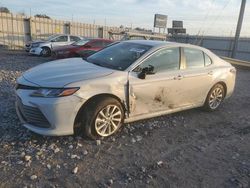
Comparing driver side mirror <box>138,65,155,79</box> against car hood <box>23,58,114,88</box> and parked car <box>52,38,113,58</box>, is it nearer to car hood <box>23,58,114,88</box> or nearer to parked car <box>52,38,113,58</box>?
car hood <box>23,58,114,88</box>

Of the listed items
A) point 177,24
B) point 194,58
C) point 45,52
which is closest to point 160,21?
point 177,24

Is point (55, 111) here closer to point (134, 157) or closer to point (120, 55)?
point (134, 157)

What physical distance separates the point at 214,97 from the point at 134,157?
10.9 feet

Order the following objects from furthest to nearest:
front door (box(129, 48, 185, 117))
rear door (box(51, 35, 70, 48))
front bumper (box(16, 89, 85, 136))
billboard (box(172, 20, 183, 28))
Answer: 1. billboard (box(172, 20, 183, 28))
2. rear door (box(51, 35, 70, 48))
3. front door (box(129, 48, 185, 117))
4. front bumper (box(16, 89, 85, 136))

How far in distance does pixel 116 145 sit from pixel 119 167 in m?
0.70

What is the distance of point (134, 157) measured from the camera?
4.30 meters

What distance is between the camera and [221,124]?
6141mm

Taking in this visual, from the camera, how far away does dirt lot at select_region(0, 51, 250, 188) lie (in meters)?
3.67

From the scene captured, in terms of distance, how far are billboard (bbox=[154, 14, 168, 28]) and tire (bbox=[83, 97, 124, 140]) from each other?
3603 cm

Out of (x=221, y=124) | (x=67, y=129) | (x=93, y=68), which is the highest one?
(x=93, y=68)

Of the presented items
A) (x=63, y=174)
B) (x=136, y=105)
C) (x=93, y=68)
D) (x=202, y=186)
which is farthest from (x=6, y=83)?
(x=202, y=186)

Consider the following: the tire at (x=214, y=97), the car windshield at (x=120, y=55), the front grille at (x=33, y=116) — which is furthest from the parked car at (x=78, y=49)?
the front grille at (x=33, y=116)

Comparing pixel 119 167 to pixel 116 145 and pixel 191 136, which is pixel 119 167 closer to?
pixel 116 145

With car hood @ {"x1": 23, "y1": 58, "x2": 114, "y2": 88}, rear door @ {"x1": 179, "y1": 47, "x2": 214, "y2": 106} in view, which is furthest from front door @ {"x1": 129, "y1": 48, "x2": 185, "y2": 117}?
car hood @ {"x1": 23, "y1": 58, "x2": 114, "y2": 88}
